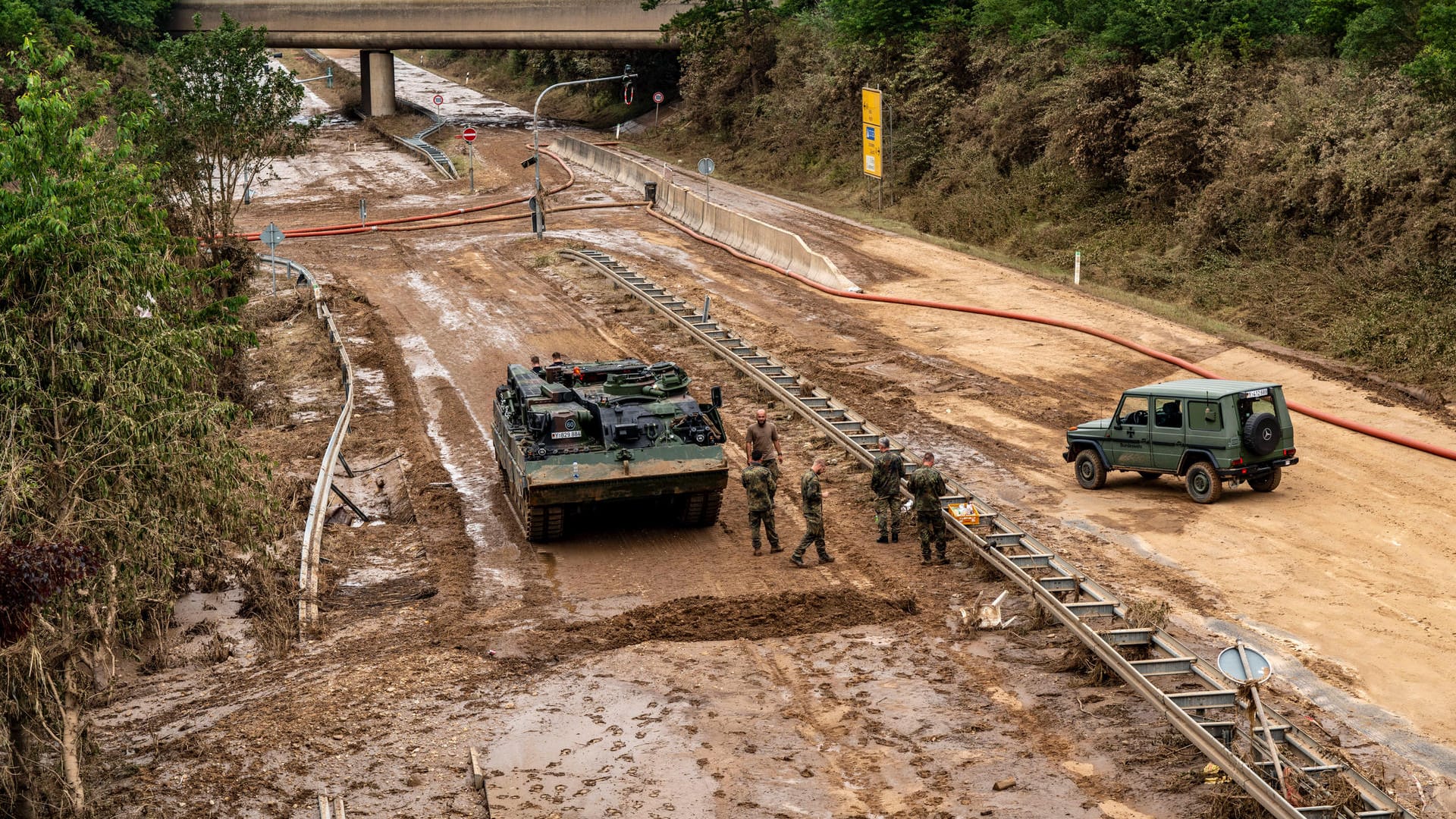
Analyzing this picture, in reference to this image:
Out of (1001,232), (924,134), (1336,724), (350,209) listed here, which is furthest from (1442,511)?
(350,209)

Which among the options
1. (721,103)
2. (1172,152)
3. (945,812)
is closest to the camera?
(945,812)

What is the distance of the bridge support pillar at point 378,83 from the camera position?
81.6 m

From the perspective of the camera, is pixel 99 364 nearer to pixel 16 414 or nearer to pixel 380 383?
pixel 16 414

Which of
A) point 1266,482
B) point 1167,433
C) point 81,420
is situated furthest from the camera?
point 1266,482

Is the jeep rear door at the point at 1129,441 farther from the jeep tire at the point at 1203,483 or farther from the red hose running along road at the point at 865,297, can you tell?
the red hose running along road at the point at 865,297

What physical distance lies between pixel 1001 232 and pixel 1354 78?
39.8 ft

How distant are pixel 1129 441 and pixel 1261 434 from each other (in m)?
2.00

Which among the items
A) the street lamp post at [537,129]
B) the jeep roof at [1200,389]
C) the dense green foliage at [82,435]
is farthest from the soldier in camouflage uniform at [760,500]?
the street lamp post at [537,129]

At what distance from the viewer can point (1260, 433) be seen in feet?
66.8

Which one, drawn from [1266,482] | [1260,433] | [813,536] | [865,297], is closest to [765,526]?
[813,536]

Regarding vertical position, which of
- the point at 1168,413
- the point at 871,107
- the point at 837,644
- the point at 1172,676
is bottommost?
the point at 837,644

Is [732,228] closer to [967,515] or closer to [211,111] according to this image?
[211,111]

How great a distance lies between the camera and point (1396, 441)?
23172mm

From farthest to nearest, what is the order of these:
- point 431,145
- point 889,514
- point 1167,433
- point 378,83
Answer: point 378,83 → point 431,145 → point 1167,433 → point 889,514
